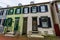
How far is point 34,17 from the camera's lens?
1810 millimetres

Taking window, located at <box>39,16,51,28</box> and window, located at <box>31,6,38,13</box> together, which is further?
window, located at <box>31,6,38,13</box>

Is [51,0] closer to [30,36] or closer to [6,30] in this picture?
[30,36]

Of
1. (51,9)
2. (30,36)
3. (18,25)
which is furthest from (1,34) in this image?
(51,9)

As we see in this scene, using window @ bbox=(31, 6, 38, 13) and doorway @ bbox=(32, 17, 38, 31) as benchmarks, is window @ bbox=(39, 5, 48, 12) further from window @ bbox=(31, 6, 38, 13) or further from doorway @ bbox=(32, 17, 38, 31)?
doorway @ bbox=(32, 17, 38, 31)

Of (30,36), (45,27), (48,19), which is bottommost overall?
(30,36)

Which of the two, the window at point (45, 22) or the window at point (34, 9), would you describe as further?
the window at point (34, 9)

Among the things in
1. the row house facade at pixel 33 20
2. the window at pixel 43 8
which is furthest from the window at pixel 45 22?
the window at pixel 43 8

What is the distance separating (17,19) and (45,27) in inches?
21.8

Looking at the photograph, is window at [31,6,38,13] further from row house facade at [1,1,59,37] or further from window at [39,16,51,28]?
window at [39,16,51,28]

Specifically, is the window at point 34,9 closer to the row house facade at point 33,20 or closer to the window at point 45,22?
the row house facade at point 33,20

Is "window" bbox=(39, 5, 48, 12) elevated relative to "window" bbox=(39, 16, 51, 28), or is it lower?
elevated

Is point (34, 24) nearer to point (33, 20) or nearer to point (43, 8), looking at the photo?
point (33, 20)

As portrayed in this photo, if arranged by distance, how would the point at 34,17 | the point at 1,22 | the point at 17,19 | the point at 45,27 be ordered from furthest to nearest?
the point at 1,22
the point at 17,19
the point at 34,17
the point at 45,27

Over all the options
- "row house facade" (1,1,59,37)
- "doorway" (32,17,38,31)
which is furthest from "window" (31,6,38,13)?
"doorway" (32,17,38,31)
